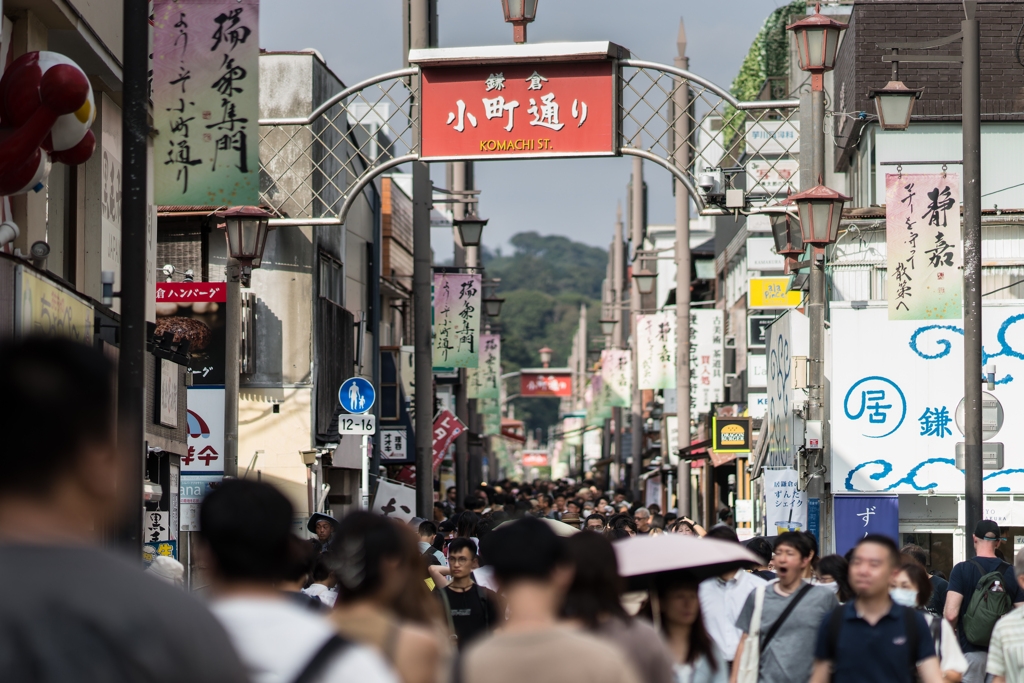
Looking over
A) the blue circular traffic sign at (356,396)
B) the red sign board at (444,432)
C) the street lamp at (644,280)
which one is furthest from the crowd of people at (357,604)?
the street lamp at (644,280)

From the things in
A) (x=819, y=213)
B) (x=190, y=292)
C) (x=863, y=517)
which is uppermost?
(x=819, y=213)

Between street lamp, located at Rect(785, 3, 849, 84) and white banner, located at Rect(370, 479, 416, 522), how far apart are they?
770 cm

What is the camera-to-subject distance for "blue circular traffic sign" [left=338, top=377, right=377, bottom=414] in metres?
18.9

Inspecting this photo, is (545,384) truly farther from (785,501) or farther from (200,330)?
(785,501)

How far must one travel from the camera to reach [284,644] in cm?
327

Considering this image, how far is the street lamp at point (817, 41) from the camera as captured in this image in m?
16.3

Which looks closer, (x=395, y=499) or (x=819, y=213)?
(x=819, y=213)

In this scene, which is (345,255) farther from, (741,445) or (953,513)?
(953,513)

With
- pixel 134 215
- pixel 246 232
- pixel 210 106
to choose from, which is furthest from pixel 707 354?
pixel 134 215

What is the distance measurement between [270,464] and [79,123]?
15.4 metres

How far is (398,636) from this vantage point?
415 centimetres

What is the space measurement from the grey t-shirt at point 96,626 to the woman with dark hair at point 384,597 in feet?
5.44

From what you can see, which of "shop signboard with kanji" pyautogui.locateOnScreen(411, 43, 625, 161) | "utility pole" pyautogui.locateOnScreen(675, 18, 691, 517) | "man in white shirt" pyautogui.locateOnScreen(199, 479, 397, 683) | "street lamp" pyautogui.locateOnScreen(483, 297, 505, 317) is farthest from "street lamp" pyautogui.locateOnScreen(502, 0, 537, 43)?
"street lamp" pyautogui.locateOnScreen(483, 297, 505, 317)

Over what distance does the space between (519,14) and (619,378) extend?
Result: 1124 inches
